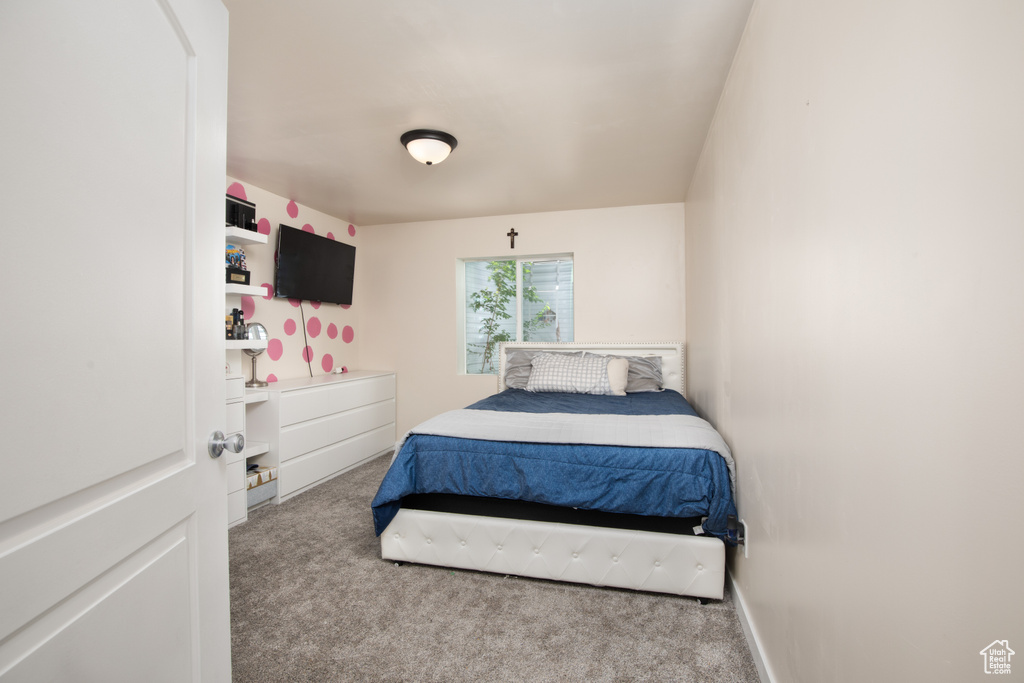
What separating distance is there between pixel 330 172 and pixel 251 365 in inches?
59.9

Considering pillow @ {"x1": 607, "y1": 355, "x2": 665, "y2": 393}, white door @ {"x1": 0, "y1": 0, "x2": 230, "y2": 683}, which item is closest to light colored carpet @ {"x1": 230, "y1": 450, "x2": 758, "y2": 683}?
white door @ {"x1": 0, "y1": 0, "x2": 230, "y2": 683}

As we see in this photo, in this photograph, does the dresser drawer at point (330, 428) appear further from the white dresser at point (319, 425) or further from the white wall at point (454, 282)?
the white wall at point (454, 282)

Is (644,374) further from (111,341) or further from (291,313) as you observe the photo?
(111,341)

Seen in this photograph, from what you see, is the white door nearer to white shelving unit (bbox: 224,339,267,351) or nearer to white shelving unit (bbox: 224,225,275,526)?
white shelving unit (bbox: 224,225,275,526)

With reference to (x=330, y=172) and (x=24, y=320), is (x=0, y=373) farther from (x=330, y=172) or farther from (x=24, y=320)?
(x=330, y=172)

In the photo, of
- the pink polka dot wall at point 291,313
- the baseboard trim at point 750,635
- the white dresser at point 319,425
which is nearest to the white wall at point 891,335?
the baseboard trim at point 750,635

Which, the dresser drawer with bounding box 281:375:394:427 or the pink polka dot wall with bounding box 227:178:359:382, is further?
the pink polka dot wall with bounding box 227:178:359:382

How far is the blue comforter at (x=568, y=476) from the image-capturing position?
1827 mm

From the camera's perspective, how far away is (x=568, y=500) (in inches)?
76.0

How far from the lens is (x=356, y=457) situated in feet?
12.7

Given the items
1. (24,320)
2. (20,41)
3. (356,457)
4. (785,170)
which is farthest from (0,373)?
(356,457)

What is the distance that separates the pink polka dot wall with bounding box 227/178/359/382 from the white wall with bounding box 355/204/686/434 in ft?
1.09

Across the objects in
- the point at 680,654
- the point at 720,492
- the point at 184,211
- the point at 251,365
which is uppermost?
the point at 184,211

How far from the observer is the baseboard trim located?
142 cm
